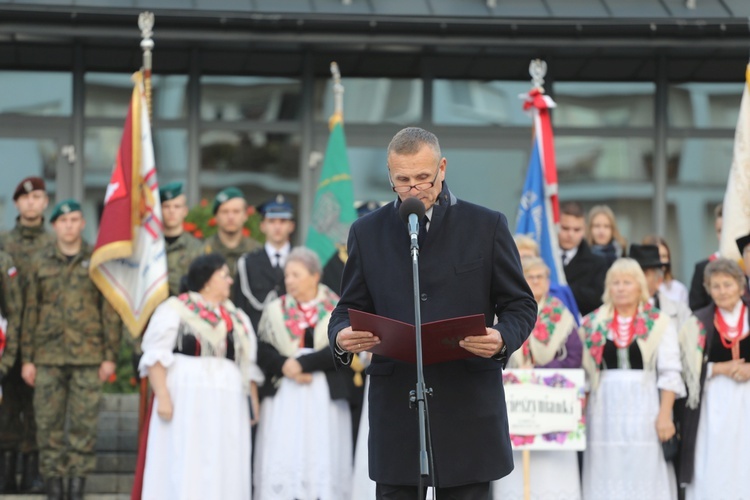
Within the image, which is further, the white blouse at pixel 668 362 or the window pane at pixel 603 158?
the window pane at pixel 603 158

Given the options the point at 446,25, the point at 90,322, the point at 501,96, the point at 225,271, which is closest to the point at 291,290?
the point at 225,271

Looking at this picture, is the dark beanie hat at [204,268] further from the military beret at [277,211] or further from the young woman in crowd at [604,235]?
the young woman in crowd at [604,235]

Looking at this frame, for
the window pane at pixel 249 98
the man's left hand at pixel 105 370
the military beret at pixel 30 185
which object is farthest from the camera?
the window pane at pixel 249 98

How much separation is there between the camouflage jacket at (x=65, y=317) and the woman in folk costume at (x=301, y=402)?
1.35 metres

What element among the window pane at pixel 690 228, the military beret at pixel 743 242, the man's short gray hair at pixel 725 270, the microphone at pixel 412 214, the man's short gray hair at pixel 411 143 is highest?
the window pane at pixel 690 228

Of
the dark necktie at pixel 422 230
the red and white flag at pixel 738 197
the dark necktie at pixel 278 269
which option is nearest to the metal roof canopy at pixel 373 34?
the red and white flag at pixel 738 197

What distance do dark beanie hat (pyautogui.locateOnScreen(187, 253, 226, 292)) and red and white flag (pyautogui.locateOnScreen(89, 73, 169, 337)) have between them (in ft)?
2.78

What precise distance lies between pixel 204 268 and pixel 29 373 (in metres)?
1.71

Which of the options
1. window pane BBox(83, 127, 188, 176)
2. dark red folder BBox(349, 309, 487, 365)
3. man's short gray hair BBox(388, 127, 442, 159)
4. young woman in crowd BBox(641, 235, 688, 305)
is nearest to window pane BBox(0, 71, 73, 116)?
window pane BBox(83, 127, 188, 176)

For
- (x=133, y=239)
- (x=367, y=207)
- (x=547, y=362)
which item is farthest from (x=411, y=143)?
(x=367, y=207)

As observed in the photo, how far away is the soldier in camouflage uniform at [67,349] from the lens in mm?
9969

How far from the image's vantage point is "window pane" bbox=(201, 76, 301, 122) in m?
14.5

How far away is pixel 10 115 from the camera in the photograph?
46.6ft

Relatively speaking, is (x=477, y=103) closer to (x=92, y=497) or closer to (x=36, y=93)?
(x=36, y=93)
